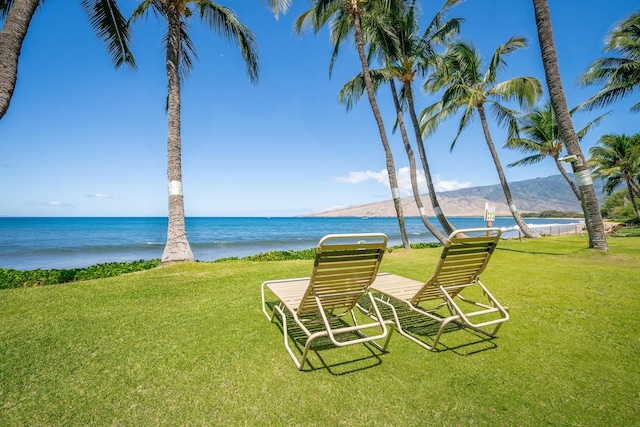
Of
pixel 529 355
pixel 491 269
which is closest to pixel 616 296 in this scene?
pixel 491 269

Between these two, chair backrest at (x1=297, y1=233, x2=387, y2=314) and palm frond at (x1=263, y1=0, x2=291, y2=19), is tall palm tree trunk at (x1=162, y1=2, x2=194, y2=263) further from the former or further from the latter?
chair backrest at (x1=297, y1=233, x2=387, y2=314)

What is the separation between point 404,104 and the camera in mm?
15602

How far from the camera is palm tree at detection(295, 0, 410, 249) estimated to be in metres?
11.5

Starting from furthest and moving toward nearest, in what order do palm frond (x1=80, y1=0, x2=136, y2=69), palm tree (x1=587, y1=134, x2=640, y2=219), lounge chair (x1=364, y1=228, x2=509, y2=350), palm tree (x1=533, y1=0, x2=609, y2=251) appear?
palm tree (x1=587, y1=134, x2=640, y2=219) → palm tree (x1=533, y1=0, x2=609, y2=251) → palm frond (x1=80, y1=0, x2=136, y2=69) → lounge chair (x1=364, y1=228, x2=509, y2=350)

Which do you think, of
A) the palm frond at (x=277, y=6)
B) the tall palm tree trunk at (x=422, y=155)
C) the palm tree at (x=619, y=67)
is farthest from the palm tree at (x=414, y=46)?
the palm tree at (x=619, y=67)

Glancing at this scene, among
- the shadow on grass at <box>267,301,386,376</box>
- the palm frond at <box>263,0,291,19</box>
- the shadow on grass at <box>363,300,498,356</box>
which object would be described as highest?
the palm frond at <box>263,0,291,19</box>

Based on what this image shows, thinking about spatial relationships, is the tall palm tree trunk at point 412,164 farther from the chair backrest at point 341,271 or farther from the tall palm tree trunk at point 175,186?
the chair backrest at point 341,271

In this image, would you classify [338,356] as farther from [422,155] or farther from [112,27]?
[422,155]

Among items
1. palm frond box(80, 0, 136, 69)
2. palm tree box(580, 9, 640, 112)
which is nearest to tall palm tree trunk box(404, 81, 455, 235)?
palm tree box(580, 9, 640, 112)

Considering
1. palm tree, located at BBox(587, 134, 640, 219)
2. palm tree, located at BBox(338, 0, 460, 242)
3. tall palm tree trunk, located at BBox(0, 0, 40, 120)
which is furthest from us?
palm tree, located at BBox(587, 134, 640, 219)

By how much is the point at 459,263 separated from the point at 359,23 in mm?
11904

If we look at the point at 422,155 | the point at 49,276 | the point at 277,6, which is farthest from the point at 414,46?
the point at 49,276

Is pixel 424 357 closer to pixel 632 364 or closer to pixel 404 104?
pixel 632 364

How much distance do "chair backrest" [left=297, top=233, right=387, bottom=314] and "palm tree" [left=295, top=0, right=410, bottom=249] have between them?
27.8 feet
